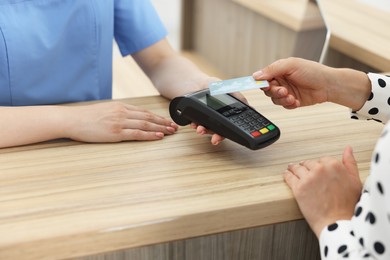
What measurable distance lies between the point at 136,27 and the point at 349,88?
1.80ft

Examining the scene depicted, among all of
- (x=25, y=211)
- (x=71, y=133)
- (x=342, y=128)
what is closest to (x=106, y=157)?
(x=71, y=133)

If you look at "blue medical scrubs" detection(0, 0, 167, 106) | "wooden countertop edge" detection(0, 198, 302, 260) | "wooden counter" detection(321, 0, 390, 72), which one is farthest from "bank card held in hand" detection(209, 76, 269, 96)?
"wooden counter" detection(321, 0, 390, 72)

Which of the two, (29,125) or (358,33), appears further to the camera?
(358,33)

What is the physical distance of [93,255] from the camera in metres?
0.81

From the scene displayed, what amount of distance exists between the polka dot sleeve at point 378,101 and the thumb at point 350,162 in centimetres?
18

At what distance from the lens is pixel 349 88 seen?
109 centimetres

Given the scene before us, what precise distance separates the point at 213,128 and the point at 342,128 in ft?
0.90

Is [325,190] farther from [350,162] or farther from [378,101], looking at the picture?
[378,101]

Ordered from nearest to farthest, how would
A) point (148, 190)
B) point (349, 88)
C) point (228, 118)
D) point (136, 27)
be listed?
point (148, 190) < point (228, 118) < point (349, 88) < point (136, 27)

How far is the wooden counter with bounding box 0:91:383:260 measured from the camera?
0.80m

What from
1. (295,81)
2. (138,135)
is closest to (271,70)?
(295,81)

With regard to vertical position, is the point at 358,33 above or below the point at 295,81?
below

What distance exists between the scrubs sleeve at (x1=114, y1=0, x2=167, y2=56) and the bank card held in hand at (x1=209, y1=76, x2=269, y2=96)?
0.43m

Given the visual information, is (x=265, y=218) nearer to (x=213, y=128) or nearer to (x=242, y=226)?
(x=242, y=226)
